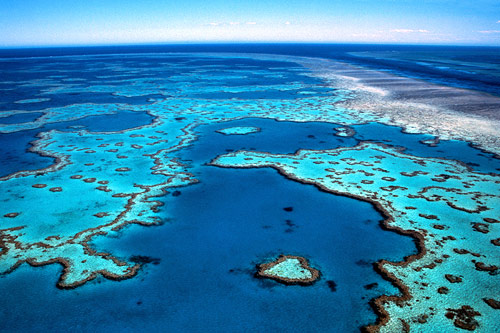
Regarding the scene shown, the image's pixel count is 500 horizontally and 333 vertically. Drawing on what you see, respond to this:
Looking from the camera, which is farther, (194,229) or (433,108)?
(433,108)

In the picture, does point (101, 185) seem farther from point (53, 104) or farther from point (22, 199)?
point (53, 104)

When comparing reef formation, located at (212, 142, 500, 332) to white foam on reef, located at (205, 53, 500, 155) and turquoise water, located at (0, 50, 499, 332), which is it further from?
white foam on reef, located at (205, 53, 500, 155)

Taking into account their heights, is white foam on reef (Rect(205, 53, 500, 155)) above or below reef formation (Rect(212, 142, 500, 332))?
above

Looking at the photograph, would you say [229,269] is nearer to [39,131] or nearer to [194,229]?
[194,229]

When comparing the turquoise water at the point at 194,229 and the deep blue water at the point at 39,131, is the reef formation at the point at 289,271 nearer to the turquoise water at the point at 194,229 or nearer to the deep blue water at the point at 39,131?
the turquoise water at the point at 194,229

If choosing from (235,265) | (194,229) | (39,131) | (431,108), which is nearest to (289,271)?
(235,265)

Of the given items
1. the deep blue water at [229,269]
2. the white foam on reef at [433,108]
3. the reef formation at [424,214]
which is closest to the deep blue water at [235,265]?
the deep blue water at [229,269]

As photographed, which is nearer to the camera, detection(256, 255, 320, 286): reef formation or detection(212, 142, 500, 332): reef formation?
detection(212, 142, 500, 332): reef formation

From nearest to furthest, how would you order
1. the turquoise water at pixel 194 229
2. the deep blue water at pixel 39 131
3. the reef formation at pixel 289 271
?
the turquoise water at pixel 194 229
the reef formation at pixel 289 271
the deep blue water at pixel 39 131

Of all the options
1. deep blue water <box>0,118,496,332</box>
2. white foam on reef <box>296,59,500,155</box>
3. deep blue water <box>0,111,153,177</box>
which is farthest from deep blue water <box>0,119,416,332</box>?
white foam on reef <box>296,59,500,155</box>

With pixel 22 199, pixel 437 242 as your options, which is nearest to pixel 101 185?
pixel 22 199

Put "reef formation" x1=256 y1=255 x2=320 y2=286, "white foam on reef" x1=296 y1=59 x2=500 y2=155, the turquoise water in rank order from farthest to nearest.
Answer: "white foam on reef" x1=296 y1=59 x2=500 y2=155
"reef formation" x1=256 y1=255 x2=320 y2=286
the turquoise water
